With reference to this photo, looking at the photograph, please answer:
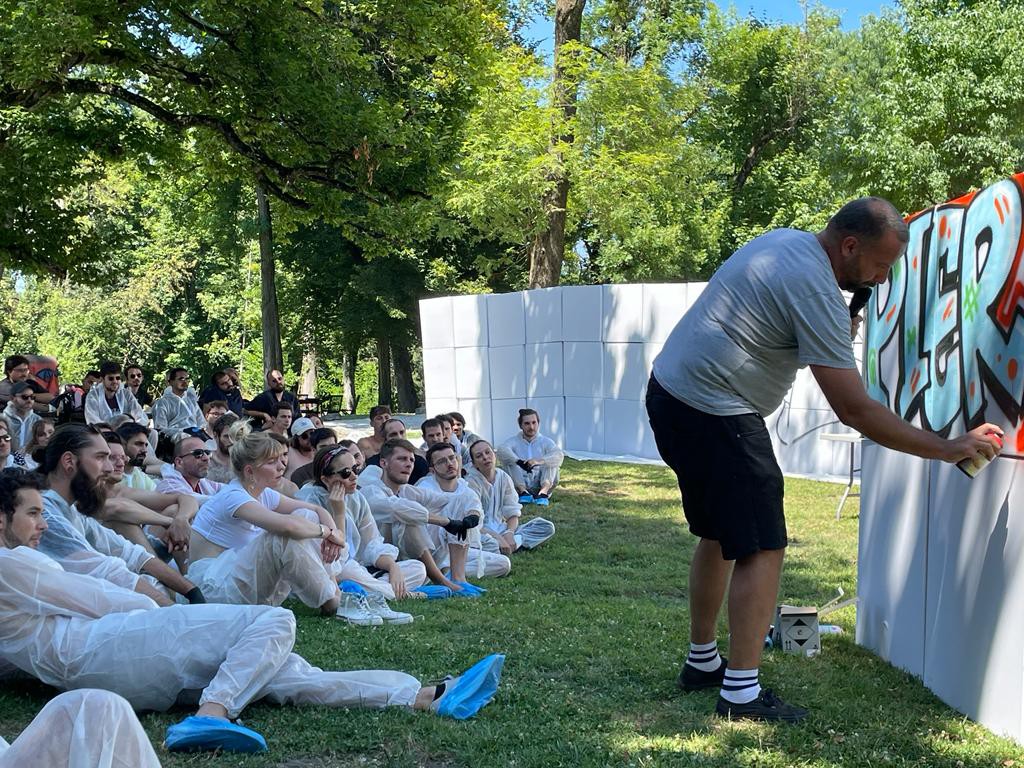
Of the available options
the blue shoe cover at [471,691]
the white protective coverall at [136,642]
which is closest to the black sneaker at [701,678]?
the blue shoe cover at [471,691]

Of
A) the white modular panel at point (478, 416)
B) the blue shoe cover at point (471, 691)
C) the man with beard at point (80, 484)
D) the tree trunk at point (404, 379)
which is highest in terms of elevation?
the man with beard at point (80, 484)

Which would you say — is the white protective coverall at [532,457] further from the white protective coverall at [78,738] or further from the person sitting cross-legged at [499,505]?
the white protective coverall at [78,738]

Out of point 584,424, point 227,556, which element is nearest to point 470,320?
point 584,424

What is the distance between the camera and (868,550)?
19.1ft

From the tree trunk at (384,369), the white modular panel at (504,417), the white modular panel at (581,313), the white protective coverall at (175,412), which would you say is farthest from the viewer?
→ the tree trunk at (384,369)

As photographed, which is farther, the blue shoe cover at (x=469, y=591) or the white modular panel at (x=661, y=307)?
the white modular panel at (x=661, y=307)

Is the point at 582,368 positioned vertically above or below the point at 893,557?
below

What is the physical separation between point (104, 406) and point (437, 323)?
7.75 m

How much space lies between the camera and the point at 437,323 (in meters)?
21.6

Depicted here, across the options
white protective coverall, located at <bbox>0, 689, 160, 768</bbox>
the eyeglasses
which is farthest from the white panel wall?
white protective coverall, located at <bbox>0, 689, 160, 768</bbox>

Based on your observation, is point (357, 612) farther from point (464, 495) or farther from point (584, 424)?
point (584, 424)

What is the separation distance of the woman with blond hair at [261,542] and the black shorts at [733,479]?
2.46 meters

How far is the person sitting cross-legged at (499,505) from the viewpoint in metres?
10.0

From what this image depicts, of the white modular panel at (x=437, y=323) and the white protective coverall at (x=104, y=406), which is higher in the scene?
the white modular panel at (x=437, y=323)
